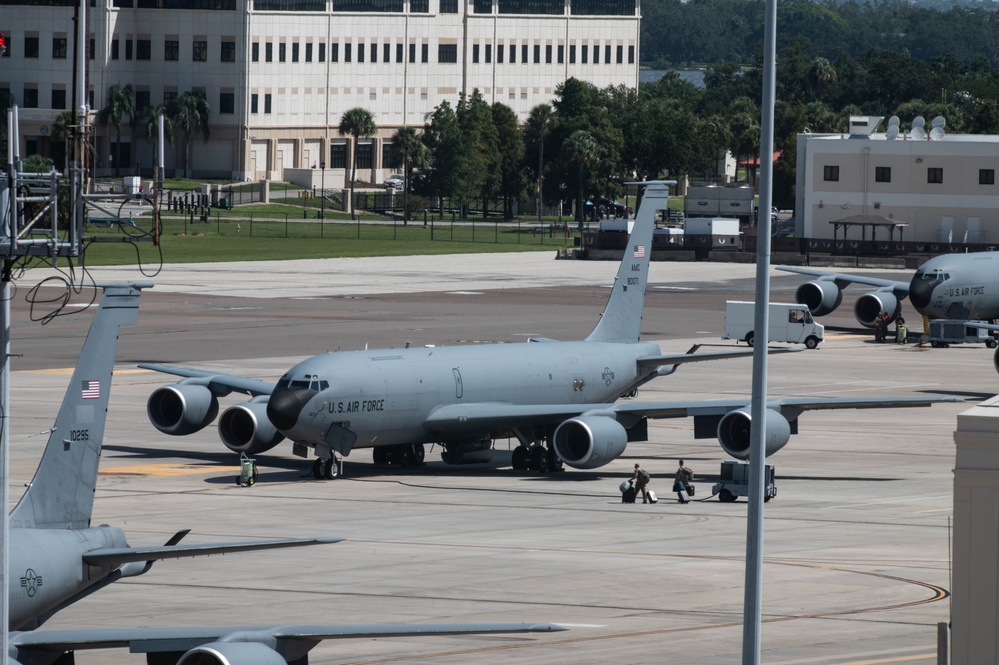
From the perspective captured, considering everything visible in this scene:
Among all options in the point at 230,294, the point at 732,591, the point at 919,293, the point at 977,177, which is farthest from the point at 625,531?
the point at 977,177

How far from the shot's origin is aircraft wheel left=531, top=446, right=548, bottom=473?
2167 inches

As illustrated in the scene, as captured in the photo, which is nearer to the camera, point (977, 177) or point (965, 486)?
point (965, 486)

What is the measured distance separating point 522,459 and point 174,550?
3190cm

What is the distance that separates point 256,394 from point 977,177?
10538 cm

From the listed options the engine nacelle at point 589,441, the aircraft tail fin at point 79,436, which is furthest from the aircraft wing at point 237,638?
the engine nacelle at point 589,441

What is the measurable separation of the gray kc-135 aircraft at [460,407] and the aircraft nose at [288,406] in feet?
0.09

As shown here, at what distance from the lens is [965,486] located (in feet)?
68.6

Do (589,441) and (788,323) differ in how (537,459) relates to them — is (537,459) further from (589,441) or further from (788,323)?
(788,323)

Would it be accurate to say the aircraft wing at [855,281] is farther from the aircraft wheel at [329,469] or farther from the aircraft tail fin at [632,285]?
the aircraft wheel at [329,469]

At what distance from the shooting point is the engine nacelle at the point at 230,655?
1962 centimetres

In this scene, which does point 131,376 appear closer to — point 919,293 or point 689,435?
point 689,435

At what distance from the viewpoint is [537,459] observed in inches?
2168

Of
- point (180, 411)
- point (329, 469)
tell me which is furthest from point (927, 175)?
point (329, 469)

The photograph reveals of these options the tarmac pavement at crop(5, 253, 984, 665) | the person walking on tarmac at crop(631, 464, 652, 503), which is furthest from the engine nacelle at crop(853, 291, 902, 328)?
the person walking on tarmac at crop(631, 464, 652, 503)
